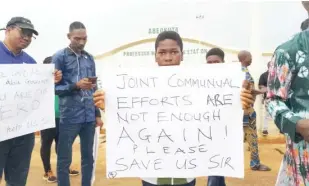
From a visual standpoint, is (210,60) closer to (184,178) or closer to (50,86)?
(50,86)

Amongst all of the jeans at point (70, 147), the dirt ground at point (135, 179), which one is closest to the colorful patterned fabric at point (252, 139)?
the dirt ground at point (135, 179)

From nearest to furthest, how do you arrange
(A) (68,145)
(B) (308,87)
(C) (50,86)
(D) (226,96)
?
(B) (308,87) → (D) (226,96) → (C) (50,86) → (A) (68,145)

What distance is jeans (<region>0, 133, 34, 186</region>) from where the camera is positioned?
3051mm

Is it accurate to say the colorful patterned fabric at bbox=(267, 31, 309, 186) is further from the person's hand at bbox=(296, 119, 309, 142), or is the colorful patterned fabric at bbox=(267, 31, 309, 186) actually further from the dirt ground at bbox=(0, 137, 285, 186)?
the dirt ground at bbox=(0, 137, 285, 186)

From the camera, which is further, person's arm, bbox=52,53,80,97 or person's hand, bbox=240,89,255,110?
person's arm, bbox=52,53,80,97

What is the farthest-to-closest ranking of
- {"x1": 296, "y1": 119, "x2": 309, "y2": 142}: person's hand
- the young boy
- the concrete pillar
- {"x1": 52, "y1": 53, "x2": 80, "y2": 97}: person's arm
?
the concrete pillar → {"x1": 52, "y1": 53, "x2": 80, "y2": 97}: person's arm → the young boy → {"x1": 296, "y1": 119, "x2": 309, "y2": 142}: person's hand

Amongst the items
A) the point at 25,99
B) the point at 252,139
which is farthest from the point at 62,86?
the point at 252,139

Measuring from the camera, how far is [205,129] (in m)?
2.17

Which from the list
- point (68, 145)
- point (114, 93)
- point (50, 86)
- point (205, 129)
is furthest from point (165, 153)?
point (68, 145)

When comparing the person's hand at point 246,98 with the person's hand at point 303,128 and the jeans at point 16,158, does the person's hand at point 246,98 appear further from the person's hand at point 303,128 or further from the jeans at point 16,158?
the jeans at point 16,158

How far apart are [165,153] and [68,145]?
1.93m

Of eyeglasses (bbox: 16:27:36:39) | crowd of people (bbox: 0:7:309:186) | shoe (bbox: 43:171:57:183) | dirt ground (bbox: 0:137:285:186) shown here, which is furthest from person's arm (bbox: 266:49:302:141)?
shoe (bbox: 43:171:57:183)

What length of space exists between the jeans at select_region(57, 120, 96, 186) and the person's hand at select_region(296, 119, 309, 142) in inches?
104

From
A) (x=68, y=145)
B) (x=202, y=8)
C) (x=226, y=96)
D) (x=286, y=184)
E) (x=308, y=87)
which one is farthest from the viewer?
(x=202, y=8)
